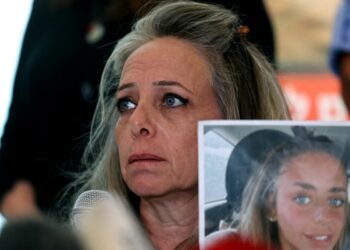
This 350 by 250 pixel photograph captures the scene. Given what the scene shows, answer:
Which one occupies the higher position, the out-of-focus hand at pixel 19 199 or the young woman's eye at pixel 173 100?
the young woman's eye at pixel 173 100

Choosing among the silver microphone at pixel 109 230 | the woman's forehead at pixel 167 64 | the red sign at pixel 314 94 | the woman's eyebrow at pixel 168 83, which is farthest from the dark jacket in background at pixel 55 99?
the silver microphone at pixel 109 230

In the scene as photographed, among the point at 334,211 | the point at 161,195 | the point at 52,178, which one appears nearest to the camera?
the point at 334,211

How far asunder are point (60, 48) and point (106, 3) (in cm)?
21

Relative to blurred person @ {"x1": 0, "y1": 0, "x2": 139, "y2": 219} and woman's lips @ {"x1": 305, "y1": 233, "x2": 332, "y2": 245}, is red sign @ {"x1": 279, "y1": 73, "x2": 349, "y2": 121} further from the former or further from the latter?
woman's lips @ {"x1": 305, "y1": 233, "x2": 332, "y2": 245}

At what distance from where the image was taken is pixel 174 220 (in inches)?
103

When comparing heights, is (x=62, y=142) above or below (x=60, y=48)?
below

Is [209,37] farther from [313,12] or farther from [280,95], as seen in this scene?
[313,12]

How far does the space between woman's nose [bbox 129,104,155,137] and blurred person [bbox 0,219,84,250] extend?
1213 millimetres

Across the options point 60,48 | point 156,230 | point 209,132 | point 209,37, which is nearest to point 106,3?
point 60,48

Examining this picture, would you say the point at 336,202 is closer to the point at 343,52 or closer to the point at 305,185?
the point at 305,185

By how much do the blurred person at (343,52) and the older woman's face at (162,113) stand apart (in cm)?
38

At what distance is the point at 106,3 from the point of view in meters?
3.81

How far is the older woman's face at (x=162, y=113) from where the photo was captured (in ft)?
8.46

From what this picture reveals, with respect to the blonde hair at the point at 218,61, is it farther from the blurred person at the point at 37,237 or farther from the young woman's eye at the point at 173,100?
the blurred person at the point at 37,237
